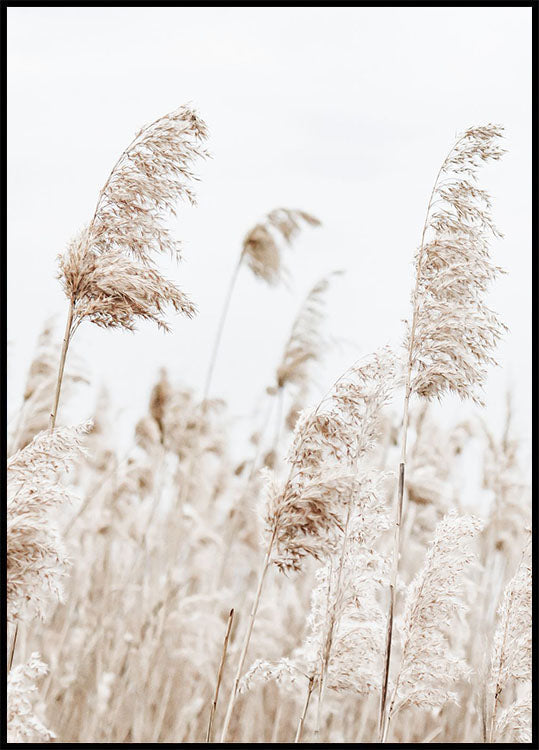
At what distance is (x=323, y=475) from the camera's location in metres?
1.60

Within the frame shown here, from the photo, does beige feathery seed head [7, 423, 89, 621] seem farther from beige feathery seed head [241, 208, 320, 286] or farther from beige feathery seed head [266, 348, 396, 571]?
beige feathery seed head [241, 208, 320, 286]

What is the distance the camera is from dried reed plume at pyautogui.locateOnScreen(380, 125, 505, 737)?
5.55ft

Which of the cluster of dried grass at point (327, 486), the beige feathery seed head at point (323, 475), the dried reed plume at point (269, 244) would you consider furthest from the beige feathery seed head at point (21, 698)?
the dried reed plume at point (269, 244)

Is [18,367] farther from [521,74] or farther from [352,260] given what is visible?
[521,74]

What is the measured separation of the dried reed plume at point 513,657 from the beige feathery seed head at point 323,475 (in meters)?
0.52

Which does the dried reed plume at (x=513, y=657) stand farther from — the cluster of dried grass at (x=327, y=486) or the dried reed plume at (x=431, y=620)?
the dried reed plume at (x=431, y=620)

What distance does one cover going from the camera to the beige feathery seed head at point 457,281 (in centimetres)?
169

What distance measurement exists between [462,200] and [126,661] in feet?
7.04

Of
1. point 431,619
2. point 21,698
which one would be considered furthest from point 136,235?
point 431,619

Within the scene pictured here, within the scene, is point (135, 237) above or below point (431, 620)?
above

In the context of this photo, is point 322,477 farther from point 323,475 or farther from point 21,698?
point 21,698

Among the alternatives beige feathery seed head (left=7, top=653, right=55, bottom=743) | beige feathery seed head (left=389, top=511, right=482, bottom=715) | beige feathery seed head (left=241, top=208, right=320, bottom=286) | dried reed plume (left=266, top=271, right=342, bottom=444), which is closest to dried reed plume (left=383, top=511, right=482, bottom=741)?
beige feathery seed head (left=389, top=511, right=482, bottom=715)

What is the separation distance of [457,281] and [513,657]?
86 centimetres

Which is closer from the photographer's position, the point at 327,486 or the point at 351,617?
the point at 327,486
